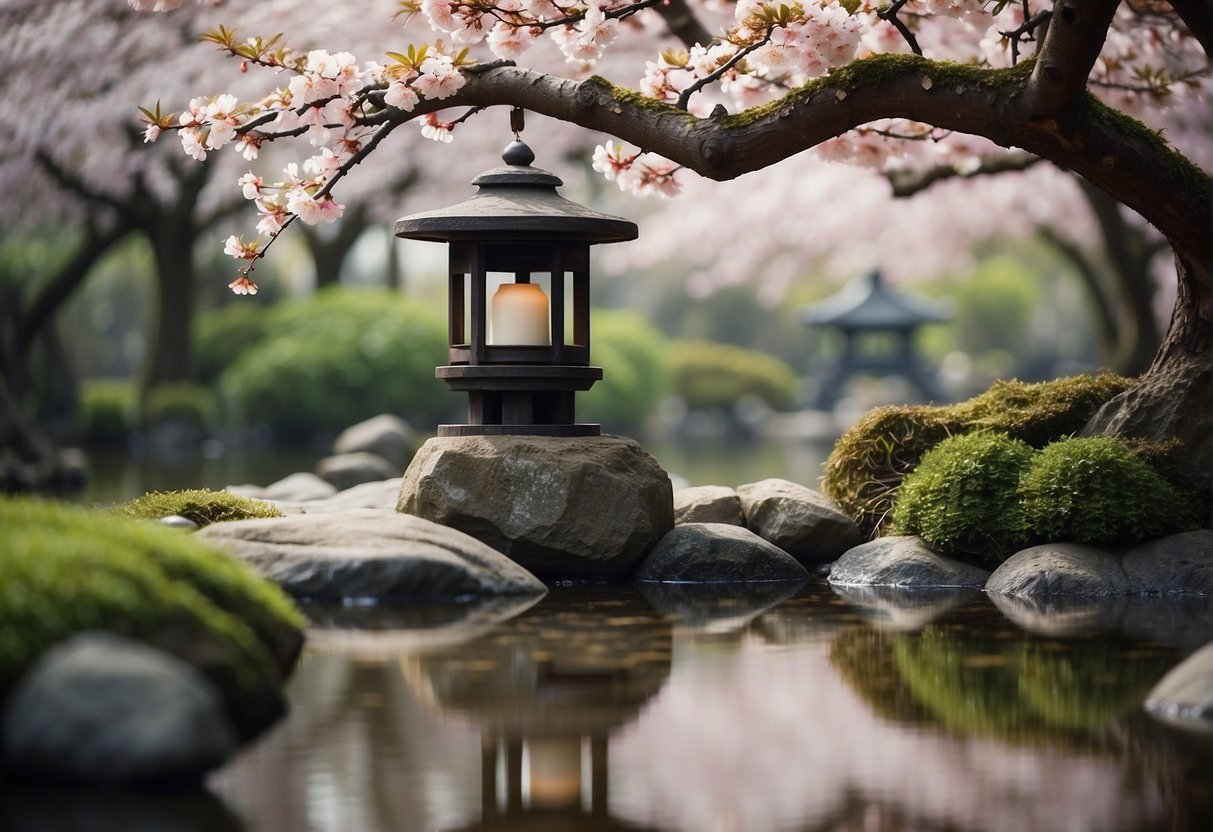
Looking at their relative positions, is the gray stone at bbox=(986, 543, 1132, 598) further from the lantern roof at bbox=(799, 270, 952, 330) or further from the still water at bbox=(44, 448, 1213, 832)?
the lantern roof at bbox=(799, 270, 952, 330)

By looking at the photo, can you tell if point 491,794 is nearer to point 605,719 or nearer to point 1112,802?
point 605,719

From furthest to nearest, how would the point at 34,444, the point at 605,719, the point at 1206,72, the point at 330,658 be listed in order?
the point at 34,444, the point at 1206,72, the point at 330,658, the point at 605,719

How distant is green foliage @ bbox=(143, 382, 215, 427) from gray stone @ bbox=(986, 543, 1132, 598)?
2015 cm

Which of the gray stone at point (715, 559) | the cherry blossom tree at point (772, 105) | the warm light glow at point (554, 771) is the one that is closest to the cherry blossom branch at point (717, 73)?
the cherry blossom tree at point (772, 105)

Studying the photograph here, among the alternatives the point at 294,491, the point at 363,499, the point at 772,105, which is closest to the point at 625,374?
the point at 294,491

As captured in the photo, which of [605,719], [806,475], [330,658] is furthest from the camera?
[806,475]

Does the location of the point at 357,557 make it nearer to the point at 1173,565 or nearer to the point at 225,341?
the point at 1173,565

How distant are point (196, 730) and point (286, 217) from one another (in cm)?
496

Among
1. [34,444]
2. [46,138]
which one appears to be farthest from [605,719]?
[46,138]

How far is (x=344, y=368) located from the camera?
2614cm

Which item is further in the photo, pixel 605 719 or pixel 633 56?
pixel 633 56

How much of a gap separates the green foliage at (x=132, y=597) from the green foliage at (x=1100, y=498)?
4245 millimetres

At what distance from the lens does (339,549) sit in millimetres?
6809

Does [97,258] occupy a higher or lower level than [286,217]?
higher
